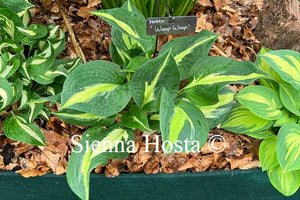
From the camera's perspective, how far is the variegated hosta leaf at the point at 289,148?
1078 millimetres

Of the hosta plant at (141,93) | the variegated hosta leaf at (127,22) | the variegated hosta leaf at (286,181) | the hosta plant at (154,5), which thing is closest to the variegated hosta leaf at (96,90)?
the hosta plant at (141,93)

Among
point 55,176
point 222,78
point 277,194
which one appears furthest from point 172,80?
point 277,194

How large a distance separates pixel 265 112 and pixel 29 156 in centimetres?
84

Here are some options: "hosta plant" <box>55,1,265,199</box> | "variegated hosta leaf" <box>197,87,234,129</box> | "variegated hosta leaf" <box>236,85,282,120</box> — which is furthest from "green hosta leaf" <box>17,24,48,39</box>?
"variegated hosta leaf" <box>236,85,282,120</box>

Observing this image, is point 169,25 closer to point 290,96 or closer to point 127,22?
point 127,22

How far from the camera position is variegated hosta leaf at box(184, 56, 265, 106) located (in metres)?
1.00

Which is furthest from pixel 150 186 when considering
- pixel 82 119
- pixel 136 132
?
pixel 82 119

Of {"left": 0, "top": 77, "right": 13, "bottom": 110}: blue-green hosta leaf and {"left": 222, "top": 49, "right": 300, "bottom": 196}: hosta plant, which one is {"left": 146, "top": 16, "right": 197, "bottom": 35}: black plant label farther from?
{"left": 0, "top": 77, "right": 13, "bottom": 110}: blue-green hosta leaf

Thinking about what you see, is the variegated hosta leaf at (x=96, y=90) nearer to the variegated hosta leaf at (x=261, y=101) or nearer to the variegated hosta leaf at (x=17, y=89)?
the variegated hosta leaf at (x=17, y=89)

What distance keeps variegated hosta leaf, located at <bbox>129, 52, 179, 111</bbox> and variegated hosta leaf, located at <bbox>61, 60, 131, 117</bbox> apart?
0.16 feet

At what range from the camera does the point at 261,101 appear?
3.85 ft

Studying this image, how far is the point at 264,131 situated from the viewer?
4.08ft

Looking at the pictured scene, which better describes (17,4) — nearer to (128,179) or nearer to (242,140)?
(128,179)

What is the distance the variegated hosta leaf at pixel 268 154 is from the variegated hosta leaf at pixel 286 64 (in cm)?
22
